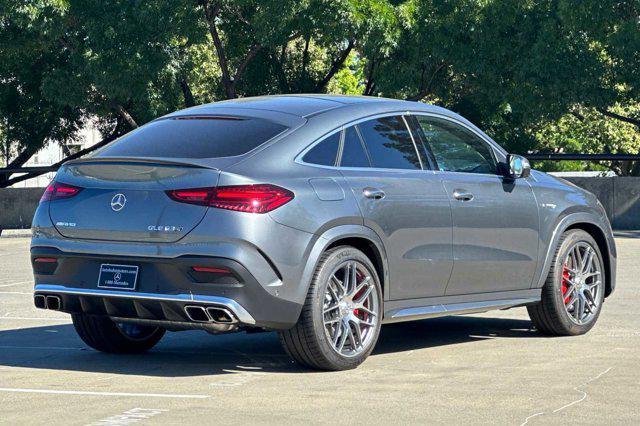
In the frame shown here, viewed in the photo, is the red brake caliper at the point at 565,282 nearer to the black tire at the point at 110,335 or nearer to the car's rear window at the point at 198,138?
the car's rear window at the point at 198,138

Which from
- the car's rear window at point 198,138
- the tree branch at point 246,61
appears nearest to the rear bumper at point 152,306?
the car's rear window at point 198,138

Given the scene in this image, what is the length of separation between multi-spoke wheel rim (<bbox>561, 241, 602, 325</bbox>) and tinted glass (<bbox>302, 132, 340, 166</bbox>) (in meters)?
2.35

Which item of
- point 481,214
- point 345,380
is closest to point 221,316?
point 345,380

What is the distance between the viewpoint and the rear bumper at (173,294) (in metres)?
7.20

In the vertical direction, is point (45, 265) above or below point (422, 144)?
below

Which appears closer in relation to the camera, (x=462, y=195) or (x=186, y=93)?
(x=462, y=195)

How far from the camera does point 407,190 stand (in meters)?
8.20

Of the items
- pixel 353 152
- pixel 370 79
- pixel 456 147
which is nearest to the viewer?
pixel 353 152

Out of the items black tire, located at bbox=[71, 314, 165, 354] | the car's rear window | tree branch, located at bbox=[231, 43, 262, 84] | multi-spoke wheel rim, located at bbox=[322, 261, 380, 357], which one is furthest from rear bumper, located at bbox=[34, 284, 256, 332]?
tree branch, located at bbox=[231, 43, 262, 84]

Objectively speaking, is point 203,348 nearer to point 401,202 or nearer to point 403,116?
point 401,202

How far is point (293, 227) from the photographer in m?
7.35

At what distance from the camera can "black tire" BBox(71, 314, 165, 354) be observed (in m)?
8.55

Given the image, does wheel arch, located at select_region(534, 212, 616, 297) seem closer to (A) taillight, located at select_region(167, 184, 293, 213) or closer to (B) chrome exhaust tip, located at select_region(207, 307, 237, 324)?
(A) taillight, located at select_region(167, 184, 293, 213)

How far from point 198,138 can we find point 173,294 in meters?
1.09
